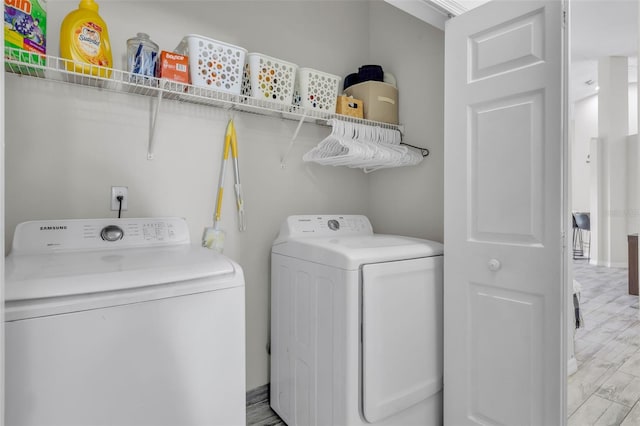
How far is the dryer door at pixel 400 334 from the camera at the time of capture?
1514 millimetres

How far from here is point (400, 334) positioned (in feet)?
5.31

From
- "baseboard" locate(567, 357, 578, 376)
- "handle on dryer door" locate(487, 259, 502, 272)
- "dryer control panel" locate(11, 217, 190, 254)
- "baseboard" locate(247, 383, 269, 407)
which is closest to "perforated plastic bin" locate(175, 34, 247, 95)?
"dryer control panel" locate(11, 217, 190, 254)

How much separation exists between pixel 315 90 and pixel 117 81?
1002mm

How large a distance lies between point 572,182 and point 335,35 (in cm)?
178

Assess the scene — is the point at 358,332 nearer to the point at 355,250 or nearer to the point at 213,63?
the point at 355,250

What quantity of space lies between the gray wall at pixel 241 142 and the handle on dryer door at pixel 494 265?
0.62 m

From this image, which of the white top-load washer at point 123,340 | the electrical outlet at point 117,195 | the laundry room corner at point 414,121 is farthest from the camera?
the laundry room corner at point 414,121

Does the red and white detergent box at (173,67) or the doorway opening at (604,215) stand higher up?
the red and white detergent box at (173,67)

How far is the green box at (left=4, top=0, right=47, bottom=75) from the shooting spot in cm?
122

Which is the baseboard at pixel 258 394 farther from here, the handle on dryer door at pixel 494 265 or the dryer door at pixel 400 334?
the handle on dryer door at pixel 494 265

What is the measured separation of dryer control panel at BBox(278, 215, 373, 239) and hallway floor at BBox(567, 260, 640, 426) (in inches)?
48.1

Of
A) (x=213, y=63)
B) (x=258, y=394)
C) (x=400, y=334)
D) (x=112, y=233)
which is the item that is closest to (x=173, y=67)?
(x=213, y=63)

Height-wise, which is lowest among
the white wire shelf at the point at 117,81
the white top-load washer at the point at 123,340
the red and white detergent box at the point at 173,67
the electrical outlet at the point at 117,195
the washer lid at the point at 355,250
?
the white top-load washer at the point at 123,340

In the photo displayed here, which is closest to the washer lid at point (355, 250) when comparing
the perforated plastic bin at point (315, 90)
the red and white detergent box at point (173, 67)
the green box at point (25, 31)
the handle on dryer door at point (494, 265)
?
the handle on dryer door at point (494, 265)
